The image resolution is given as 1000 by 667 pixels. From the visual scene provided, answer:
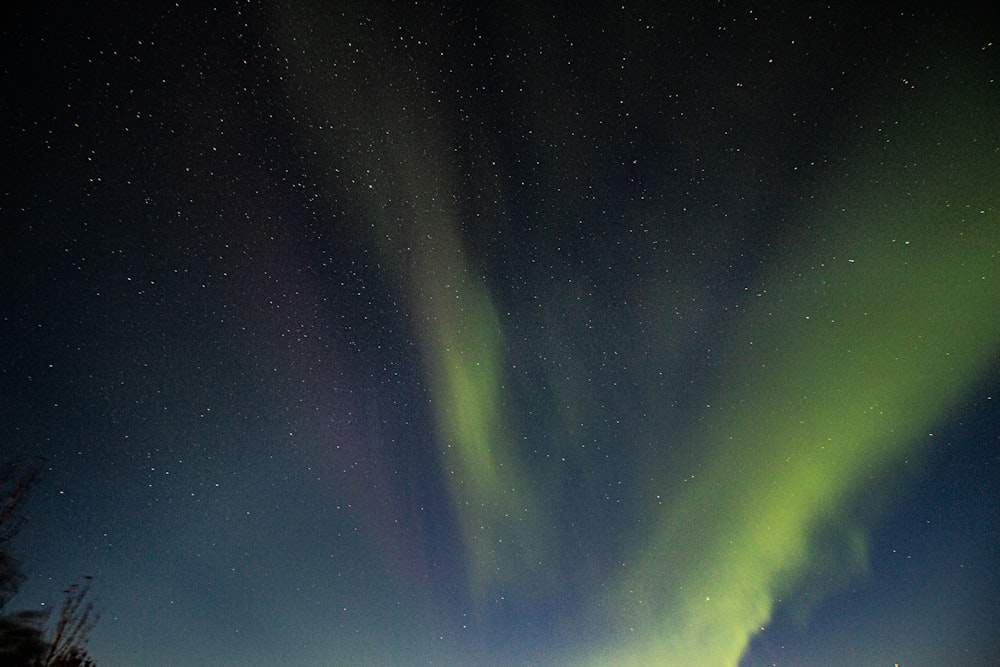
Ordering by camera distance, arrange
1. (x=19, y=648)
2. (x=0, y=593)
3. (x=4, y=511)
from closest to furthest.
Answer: (x=19, y=648)
(x=0, y=593)
(x=4, y=511)

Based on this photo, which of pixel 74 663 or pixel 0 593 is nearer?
pixel 0 593

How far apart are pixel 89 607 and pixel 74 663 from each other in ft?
7.72

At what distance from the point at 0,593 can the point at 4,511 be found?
8.38 ft

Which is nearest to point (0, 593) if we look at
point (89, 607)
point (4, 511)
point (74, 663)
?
point (4, 511)

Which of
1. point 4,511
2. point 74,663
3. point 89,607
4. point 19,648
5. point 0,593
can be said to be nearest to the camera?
point 19,648

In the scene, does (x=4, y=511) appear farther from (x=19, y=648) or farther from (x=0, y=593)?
(x=19, y=648)

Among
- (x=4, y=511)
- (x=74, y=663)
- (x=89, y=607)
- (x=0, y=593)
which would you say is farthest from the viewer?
(x=89, y=607)

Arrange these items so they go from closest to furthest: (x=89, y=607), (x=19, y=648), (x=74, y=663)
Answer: (x=19, y=648) < (x=74, y=663) < (x=89, y=607)

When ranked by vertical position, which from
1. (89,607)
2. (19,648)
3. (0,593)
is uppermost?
(89,607)

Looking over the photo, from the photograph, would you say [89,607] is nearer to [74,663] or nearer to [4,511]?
[74,663]

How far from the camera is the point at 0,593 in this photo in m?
8.36

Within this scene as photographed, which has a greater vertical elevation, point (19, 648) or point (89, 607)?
point (89, 607)

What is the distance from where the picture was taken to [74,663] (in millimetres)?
14688

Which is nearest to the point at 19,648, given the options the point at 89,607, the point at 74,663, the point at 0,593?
the point at 0,593
